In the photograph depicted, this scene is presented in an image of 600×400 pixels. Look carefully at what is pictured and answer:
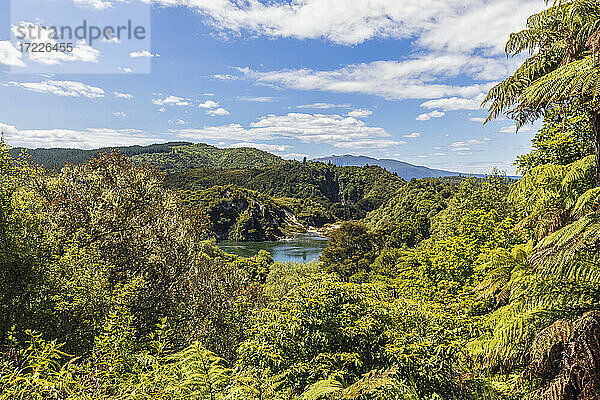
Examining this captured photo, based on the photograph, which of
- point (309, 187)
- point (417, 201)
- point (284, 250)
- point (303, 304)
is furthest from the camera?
point (309, 187)

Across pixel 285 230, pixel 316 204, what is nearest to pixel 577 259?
pixel 285 230

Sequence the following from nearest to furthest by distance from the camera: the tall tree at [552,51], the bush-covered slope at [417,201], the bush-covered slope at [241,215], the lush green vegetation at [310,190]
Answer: the tall tree at [552,51], the bush-covered slope at [417,201], the bush-covered slope at [241,215], the lush green vegetation at [310,190]

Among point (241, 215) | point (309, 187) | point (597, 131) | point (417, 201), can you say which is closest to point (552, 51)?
point (597, 131)

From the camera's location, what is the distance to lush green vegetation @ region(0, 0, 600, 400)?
3994 millimetres

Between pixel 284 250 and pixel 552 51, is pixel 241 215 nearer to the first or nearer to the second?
pixel 284 250

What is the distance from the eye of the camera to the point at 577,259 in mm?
3848

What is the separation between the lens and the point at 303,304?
5.99 meters

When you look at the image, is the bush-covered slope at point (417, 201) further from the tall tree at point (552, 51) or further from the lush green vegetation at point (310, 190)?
the lush green vegetation at point (310, 190)

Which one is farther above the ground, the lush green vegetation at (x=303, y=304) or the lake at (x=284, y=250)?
the lush green vegetation at (x=303, y=304)

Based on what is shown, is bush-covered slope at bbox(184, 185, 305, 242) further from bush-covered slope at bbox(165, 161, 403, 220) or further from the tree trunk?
the tree trunk

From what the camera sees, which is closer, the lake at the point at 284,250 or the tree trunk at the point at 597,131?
the tree trunk at the point at 597,131

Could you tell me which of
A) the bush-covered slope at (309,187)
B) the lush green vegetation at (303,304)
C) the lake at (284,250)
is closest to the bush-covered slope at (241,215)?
the lake at (284,250)

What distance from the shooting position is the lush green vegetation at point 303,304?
399 centimetres

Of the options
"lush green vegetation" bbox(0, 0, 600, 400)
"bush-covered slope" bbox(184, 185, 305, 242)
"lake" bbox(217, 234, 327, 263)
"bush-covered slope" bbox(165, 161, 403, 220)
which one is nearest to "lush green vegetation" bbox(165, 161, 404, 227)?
"bush-covered slope" bbox(165, 161, 403, 220)
